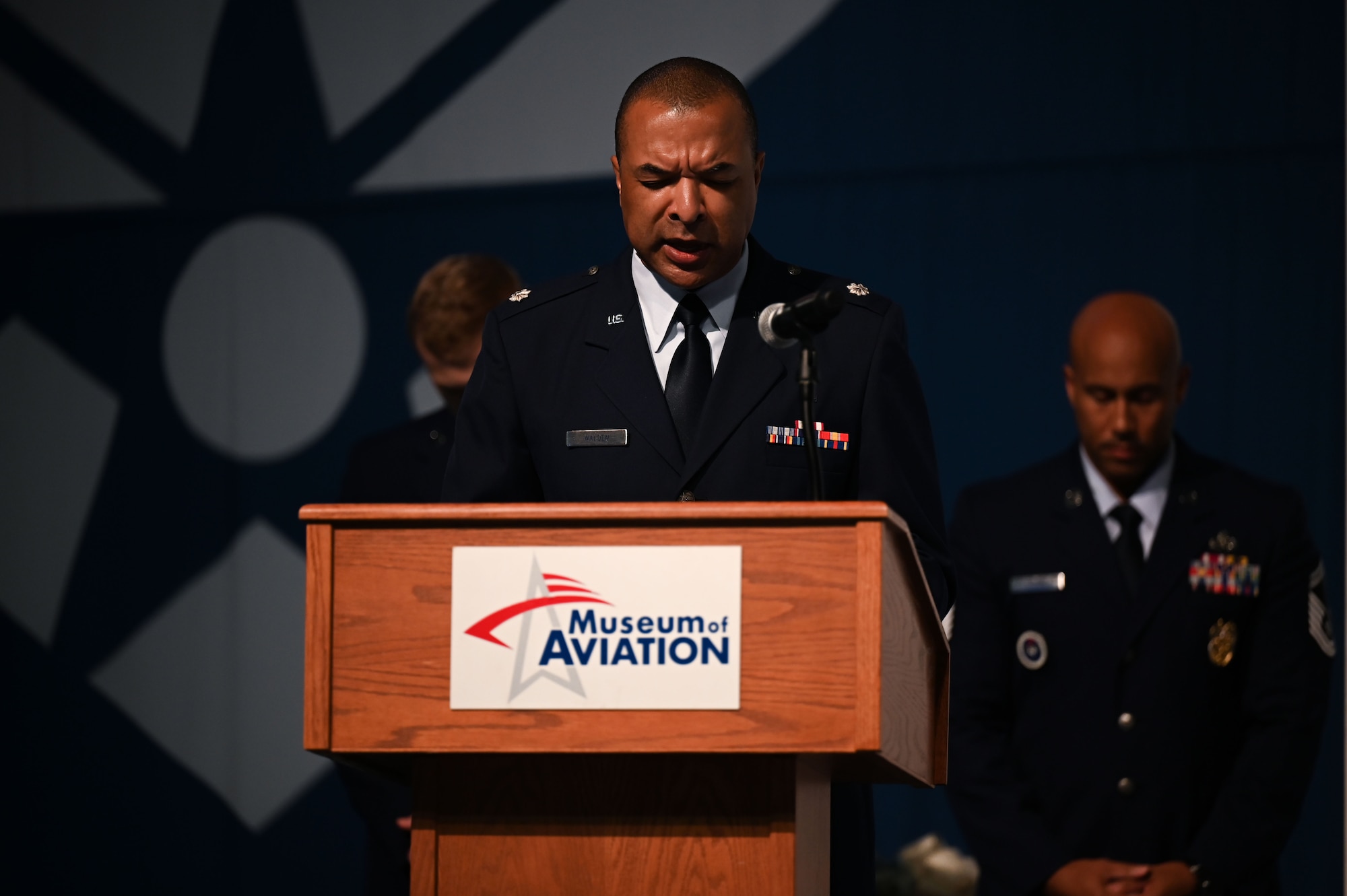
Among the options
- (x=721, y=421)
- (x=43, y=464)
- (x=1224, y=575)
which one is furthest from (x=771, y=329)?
(x=43, y=464)

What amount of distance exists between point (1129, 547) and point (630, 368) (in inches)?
60.3

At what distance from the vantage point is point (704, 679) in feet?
4.63

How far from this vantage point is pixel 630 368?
204 centimetres

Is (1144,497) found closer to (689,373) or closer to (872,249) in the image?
(872,249)

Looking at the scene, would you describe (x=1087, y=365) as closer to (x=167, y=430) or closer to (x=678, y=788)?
(x=678, y=788)

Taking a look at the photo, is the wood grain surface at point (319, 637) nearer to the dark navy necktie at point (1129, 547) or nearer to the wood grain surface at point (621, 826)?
the wood grain surface at point (621, 826)

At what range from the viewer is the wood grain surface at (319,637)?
1.45 metres

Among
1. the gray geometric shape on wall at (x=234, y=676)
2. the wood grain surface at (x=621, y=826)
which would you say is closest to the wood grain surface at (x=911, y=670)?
the wood grain surface at (x=621, y=826)

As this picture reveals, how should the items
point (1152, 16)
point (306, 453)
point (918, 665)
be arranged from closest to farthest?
1. point (918, 665)
2. point (1152, 16)
3. point (306, 453)

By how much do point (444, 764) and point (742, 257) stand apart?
2.96 ft

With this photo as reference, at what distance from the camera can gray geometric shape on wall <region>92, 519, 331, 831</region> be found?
4.62 meters

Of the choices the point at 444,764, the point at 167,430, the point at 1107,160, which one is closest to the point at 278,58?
the point at 167,430

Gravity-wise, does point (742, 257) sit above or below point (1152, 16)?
below

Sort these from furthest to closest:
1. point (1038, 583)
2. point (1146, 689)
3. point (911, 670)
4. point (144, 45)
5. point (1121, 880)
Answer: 1. point (144, 45)
2. point (1038, 583)
3. point (1146, 689)
4. point (1121, 880)
5. point (911, 670)
